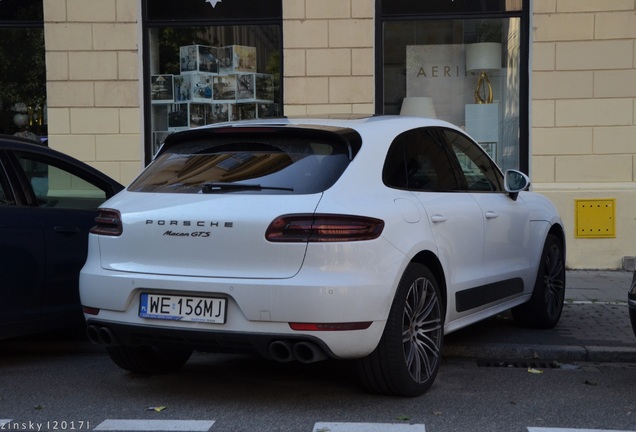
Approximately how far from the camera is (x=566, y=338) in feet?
23.0

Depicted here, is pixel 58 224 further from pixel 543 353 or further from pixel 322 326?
pixel 543 353

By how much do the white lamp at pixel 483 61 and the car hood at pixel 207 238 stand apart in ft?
24.3

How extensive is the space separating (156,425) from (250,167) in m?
1.47

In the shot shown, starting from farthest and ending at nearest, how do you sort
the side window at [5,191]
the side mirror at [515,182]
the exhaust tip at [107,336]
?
the side mirror at [515,182] < the side window at [5,191] < the exhaust tip at [107,336]

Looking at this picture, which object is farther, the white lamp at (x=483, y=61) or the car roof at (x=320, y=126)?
the white lamp at (x=483, y=61)

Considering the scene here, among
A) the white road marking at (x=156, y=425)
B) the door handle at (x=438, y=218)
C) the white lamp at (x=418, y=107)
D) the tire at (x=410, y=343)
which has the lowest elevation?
the white road marking at (x=156, y=425)

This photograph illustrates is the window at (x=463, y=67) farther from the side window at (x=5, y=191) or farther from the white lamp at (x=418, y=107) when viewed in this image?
the side window at (x=5, y=191)

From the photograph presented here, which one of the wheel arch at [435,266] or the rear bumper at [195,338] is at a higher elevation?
the wheel arch at [435,266]

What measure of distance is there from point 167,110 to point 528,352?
6.86 meters

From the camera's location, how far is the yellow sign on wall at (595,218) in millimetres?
10797

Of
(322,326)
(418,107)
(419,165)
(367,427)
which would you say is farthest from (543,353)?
(418,107)

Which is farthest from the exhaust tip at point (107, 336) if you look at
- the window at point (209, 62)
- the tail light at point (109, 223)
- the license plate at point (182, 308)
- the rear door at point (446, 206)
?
the window at point (209, 62)

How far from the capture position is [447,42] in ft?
38.4

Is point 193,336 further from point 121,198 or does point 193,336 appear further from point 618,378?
point 618,378
